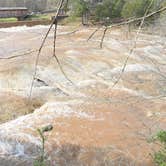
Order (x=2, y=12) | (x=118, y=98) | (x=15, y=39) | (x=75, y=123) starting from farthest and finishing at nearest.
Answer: (x=2, y=12) → (x=15, y=39) → (x=118, y=98) → (x=75, y=123)

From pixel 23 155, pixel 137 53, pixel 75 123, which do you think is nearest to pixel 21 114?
pixel 75 123

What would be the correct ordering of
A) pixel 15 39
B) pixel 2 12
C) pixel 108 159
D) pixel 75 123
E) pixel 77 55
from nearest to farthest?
1. pixel 108 159
2. pixel 75 123
3. pixel 77 55
4. pixel 15 39
5. pixel 2 12

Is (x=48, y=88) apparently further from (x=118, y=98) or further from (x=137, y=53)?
(x=137, y=53)

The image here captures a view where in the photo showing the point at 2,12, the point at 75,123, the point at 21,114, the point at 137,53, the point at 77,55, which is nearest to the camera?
the point at 75,123

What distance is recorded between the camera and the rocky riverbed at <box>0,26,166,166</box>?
5555 mm

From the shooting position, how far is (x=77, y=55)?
10438mm

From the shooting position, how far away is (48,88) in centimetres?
839

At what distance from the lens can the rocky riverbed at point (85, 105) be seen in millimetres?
5555

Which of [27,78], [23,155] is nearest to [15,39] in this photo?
[27,78]

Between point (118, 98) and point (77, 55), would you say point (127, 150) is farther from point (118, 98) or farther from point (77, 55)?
point (77, 55)

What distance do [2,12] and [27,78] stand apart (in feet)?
45.5

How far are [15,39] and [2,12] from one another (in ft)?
28.1

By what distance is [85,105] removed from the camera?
7246mm

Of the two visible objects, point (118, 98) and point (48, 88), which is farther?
point (48, 88)
